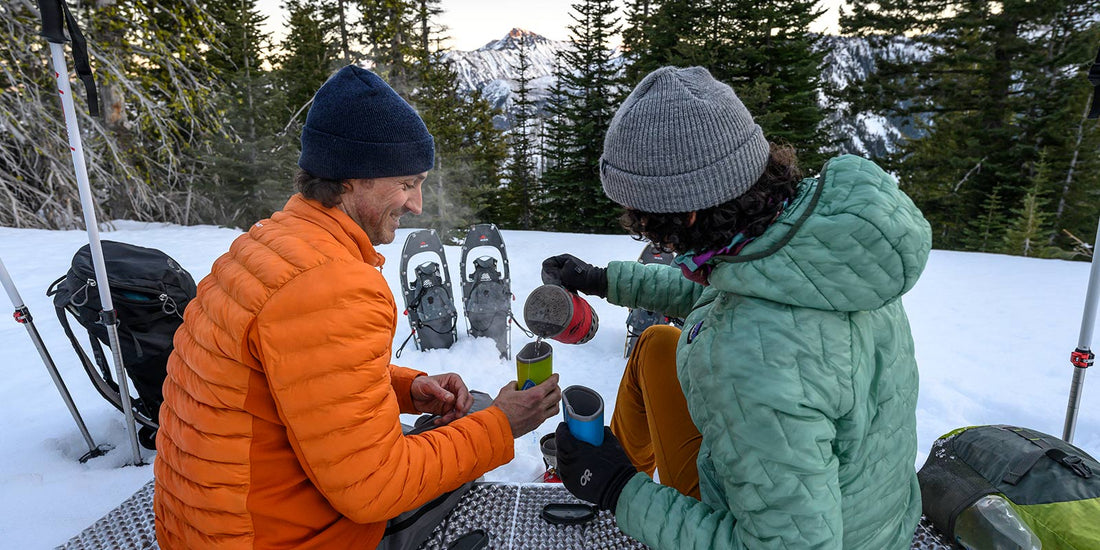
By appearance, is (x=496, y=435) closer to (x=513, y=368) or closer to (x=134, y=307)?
(x=134, y=307)

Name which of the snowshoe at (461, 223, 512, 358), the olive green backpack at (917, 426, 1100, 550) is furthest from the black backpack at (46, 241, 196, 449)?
the olive green backpack at (917, 426, 1100, 550)

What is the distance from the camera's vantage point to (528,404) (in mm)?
1510

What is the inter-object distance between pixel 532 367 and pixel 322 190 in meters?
0.82

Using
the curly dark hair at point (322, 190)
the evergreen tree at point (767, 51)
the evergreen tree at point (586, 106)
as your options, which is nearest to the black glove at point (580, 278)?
the curly dark hair at point (322, 190)

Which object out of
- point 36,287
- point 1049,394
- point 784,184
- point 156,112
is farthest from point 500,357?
point 156,112

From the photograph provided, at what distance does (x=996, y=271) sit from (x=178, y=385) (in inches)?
358

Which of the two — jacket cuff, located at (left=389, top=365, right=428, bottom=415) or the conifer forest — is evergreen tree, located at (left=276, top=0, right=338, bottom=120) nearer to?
the conifer forest

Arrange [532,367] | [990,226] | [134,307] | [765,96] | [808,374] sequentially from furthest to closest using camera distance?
1. [990,226]
2. [765,96]
3. [134,307]
4. [532,367]
5. [808,374]

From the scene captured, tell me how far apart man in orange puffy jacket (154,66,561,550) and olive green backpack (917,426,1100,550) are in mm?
1556

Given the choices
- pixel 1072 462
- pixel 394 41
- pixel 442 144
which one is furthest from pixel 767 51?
pixel 1072 462

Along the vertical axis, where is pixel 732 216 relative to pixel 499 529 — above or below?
above

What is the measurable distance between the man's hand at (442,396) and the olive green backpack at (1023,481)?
1710mm

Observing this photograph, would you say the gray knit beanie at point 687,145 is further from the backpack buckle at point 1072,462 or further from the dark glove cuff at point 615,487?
the backpack buckle at point 1072,462

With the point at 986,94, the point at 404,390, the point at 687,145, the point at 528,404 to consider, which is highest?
the point at 986,94
